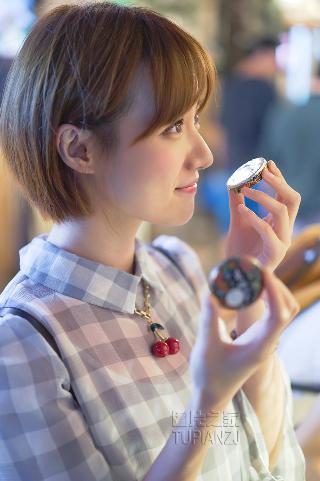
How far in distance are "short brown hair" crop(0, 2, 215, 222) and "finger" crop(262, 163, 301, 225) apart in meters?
0.13

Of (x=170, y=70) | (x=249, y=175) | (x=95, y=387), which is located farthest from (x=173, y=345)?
(x=170, y=70)

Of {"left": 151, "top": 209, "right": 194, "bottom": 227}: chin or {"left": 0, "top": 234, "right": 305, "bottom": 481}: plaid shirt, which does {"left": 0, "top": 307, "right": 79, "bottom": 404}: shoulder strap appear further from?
{"left": 151, "top": 209, "right": 194, "bottom": 227}: chin

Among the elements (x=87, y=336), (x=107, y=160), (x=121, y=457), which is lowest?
(x=121, y=457)

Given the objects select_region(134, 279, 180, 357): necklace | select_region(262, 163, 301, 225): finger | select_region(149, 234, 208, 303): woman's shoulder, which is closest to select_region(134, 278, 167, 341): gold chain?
select_region(134, 279, 180, 357): necklace

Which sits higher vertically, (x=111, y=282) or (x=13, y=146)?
(x=13, y=146)

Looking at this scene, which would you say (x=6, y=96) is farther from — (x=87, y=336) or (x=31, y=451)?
(x=31, y=451)

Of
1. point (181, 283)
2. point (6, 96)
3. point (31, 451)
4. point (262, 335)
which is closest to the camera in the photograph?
point (262, 335)

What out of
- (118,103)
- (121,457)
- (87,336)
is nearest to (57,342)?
(87,336)

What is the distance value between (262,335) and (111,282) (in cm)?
32

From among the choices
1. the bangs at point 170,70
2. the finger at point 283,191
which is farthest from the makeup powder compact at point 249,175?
the bangs at point 170,70

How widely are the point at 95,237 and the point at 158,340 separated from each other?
16 cm

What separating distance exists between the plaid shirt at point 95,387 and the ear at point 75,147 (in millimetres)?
117

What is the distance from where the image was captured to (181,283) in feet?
3.44

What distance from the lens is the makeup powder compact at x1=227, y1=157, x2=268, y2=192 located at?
0.82 meters
